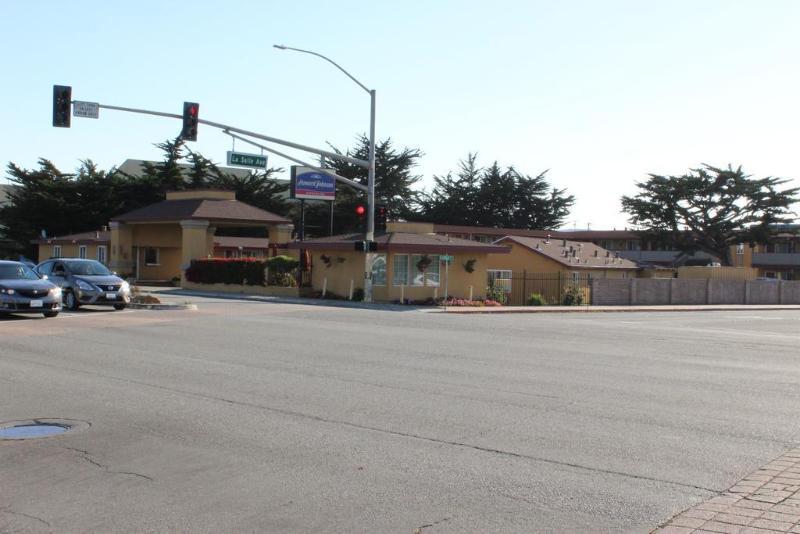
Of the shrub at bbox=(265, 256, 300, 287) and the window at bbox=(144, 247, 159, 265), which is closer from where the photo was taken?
the shrub at bbox=(265, 256, 300, 287)

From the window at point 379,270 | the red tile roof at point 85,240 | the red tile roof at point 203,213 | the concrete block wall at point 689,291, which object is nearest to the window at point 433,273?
the window at point 379,270

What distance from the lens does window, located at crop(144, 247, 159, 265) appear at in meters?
58.2

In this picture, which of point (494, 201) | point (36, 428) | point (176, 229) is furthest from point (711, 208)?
point (36, 428)

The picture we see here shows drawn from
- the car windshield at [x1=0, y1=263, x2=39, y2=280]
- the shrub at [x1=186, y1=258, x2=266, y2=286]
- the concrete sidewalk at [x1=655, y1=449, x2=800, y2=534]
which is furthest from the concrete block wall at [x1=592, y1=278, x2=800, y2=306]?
the concrete sidewalk at [x1=655, y1=449, x2=800, y2=534]

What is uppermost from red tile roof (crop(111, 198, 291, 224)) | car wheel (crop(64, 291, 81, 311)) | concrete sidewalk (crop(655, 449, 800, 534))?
red tile roof (crop(111, 198, 291, 224))

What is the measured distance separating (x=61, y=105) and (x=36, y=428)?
63.4 feet

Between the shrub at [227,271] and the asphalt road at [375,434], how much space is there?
26593 millimetres

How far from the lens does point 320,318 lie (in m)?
25.3

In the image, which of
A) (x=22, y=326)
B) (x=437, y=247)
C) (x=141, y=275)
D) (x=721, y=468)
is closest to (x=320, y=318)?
(x=22, y=326)

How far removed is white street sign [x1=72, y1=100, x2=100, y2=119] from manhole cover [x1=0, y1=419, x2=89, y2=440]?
1910 cm

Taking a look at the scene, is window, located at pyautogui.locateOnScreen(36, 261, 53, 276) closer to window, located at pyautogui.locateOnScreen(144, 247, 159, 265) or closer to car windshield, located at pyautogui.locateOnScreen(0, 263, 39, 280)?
car windshield, located at pyautogui.locateOnScreen(0, 263, 39, 280)

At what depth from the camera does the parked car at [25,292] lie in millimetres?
21328

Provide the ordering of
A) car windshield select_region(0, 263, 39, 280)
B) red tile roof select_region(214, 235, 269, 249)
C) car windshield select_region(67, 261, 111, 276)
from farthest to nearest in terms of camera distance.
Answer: red tile roof select_region(214, 235, 269, 249), car windshield select_region(67, 261, 111, 276), car windshield select_region(0, 263, 39, 280)

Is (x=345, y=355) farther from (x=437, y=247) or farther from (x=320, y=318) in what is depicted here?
(x=437, y=247)
